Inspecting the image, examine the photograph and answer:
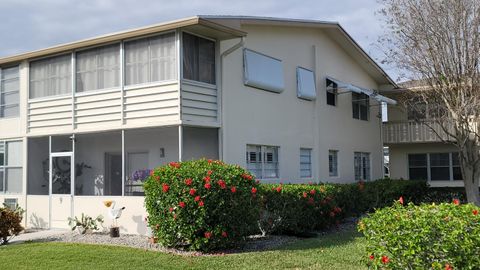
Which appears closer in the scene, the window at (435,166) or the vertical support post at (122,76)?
the vertical support post at (122,76)

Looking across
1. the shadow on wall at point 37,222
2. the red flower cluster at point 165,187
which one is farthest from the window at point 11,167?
the red flower cluster at point 165,187

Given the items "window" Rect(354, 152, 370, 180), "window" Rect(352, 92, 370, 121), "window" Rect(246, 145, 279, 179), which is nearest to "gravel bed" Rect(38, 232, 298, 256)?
"window" Rect(246, 145, 279, 179)

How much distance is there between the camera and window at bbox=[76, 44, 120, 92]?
14.2 m

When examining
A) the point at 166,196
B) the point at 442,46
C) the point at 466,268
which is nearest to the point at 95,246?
the point at 166,196

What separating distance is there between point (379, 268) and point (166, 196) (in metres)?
5.11

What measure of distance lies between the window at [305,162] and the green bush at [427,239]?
10.5 metres

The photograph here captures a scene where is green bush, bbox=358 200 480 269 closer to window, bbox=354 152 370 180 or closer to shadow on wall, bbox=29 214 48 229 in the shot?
shadow on wall, bbox=29 214 48 229

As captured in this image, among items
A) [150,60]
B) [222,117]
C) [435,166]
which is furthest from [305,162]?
[435,166]

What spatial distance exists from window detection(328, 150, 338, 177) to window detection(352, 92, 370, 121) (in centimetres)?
289

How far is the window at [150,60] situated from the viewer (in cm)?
1317

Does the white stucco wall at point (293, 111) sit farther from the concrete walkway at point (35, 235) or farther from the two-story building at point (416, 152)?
the concrete walkway at point (35, 235)

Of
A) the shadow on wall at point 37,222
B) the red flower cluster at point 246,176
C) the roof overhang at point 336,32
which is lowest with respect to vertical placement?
the shadow on wall at point 37,222

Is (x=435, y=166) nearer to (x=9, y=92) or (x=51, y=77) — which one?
(x=51, y=77)

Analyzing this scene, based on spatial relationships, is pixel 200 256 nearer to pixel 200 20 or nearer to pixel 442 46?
pixel 200 20
